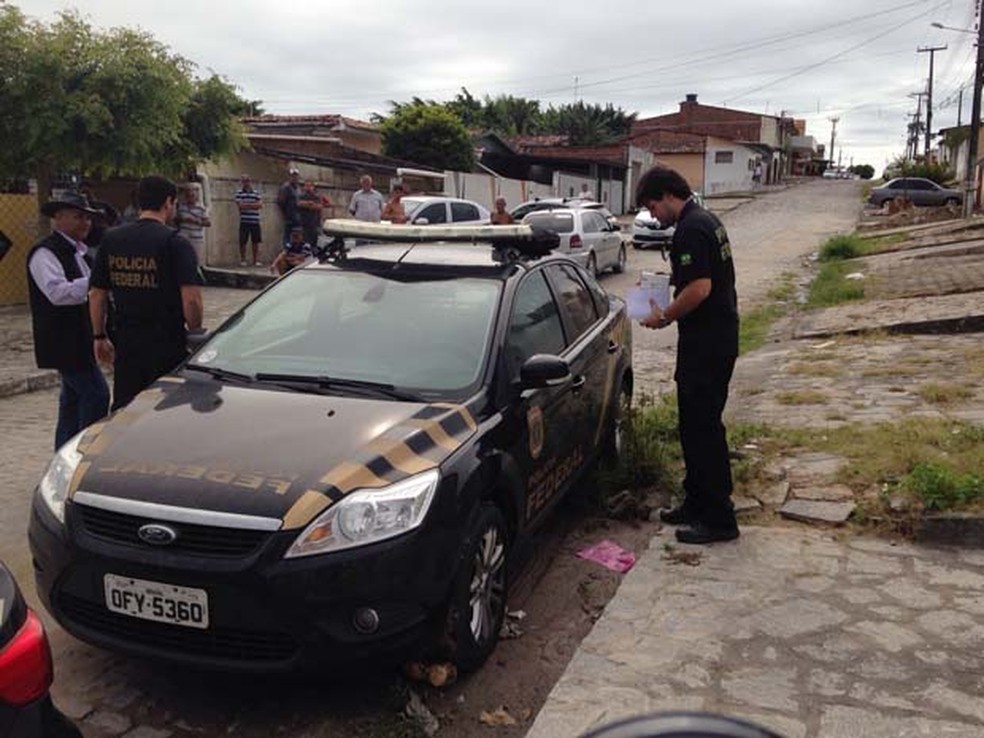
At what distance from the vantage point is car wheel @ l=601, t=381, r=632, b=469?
580 cm

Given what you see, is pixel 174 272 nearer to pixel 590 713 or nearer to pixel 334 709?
pixel 334 709

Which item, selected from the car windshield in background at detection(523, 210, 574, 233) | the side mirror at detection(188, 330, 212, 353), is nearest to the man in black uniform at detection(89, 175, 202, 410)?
the side mirror at detection(188, 330, 212, 353)

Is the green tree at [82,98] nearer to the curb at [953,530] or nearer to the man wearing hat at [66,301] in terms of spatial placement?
the man wearing hat at [66,301]

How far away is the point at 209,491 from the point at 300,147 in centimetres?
2635

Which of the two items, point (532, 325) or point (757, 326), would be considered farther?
point (757, 326)

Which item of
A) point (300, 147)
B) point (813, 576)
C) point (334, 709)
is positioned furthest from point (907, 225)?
point (334, 709)

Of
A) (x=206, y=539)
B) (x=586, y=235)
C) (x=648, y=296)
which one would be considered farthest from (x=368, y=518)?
(x=586, y=235)

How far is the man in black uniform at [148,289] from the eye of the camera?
489 centimetres

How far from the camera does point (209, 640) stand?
305cm

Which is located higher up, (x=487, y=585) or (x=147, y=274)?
(x=147, y=274)

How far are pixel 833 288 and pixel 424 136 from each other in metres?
18.8

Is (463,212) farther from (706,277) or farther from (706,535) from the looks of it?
(706,535)

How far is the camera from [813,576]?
433 cm

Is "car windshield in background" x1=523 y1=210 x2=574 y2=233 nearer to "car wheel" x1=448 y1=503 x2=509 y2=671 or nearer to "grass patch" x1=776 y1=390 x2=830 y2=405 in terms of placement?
"grass patch" x1=776 y1=390 x2=830 y2=405
